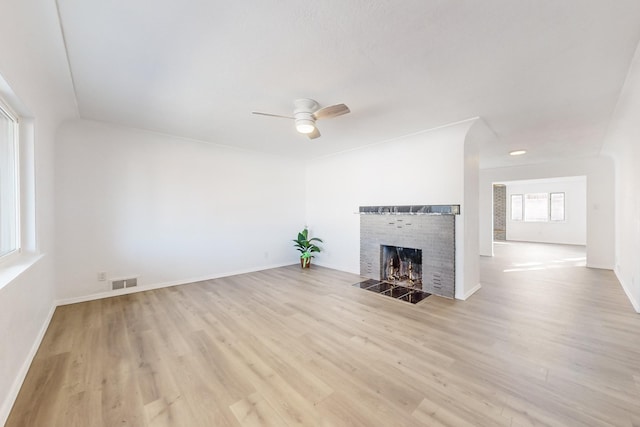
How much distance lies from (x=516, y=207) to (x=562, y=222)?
1.52 meters

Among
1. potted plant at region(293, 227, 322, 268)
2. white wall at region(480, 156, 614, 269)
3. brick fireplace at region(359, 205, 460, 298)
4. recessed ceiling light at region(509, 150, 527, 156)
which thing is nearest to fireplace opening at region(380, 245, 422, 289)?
brick fireplace at region(359, 205, 460, 298)

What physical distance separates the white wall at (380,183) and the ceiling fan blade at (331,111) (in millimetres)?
1918

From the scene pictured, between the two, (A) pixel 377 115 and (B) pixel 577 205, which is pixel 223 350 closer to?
(A) pixel 377 115

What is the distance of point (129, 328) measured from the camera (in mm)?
2760

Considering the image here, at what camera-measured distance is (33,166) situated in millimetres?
2447

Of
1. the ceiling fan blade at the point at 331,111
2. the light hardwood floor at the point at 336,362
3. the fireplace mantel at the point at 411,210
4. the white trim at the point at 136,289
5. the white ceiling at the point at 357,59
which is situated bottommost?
the light hardwood floor at the point at 336,362

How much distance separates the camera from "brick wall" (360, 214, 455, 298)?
3.72 m

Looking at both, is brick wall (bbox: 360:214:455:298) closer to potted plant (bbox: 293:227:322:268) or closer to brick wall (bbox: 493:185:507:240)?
potted plant (bbox: 293:227:322:268)

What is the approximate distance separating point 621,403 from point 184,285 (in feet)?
16.2

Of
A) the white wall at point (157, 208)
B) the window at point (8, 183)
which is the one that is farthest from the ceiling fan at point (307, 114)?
the white wall at point (157, 208)

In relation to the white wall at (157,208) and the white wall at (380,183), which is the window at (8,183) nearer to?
the white wall at (157,208)

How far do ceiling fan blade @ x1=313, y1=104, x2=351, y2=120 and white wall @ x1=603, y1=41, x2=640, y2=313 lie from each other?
93.7 inches

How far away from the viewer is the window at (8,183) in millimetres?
2043

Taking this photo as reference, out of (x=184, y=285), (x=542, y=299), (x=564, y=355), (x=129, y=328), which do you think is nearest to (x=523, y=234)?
(x=542, y=299)
